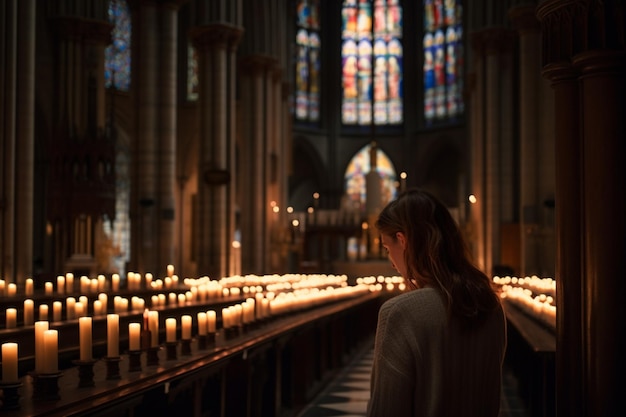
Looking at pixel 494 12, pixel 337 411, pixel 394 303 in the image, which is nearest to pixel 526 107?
pixel 494 12

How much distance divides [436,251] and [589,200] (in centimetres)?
326

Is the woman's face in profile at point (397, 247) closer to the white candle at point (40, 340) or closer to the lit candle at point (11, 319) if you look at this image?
the white candle at point (40, 340)

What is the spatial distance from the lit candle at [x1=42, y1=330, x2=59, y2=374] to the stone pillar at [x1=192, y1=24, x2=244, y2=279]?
2180cm

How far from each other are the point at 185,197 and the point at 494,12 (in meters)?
15.6

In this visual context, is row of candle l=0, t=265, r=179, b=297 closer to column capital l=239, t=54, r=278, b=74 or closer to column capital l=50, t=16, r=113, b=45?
column capital l=50, t=16, r=113, b=45

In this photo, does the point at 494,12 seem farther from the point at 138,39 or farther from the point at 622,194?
the point at 622,194

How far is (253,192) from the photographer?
34.6 m

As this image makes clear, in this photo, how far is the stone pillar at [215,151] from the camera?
88.4 feet

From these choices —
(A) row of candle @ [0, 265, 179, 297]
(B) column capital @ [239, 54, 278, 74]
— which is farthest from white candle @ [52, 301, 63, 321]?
(B) column capital @ [239, 54, 278, 74]

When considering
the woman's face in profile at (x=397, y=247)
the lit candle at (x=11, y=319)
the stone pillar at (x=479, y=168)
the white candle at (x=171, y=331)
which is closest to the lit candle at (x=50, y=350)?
the white candle at (x=171, y=331)

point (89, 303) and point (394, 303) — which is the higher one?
point (394, 303)

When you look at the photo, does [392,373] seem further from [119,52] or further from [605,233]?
[119,52]

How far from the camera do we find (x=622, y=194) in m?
5.76

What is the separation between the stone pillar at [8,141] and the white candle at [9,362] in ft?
42.3
